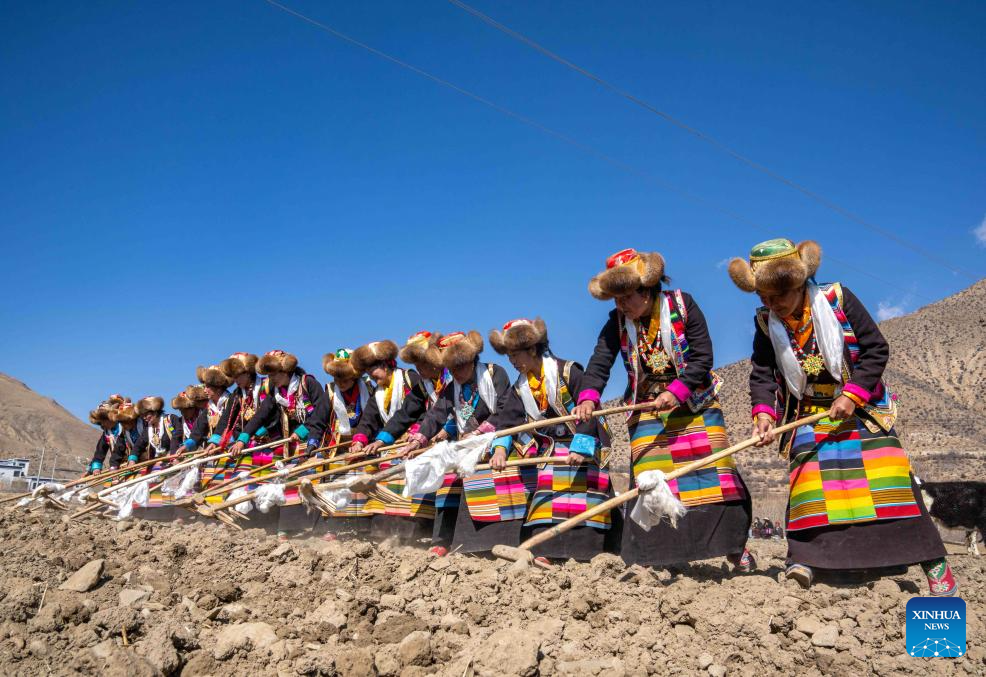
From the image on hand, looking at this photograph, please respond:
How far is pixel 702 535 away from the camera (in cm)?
475

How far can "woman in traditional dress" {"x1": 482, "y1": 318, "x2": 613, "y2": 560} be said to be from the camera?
5.49m

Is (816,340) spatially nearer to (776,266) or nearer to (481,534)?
(776,266)

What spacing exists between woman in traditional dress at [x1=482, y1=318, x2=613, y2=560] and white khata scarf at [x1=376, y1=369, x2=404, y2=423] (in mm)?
1915

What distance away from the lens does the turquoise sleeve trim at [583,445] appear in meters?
5.32

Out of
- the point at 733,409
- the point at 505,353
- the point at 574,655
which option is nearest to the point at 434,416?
the point at 505,353

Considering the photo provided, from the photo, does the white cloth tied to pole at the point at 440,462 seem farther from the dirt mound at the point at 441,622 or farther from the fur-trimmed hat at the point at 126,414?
the fur-trimmed hat at the point at 126,414

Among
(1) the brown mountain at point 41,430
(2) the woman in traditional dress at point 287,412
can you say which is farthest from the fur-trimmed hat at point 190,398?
(1) the brown mountain at point 41,430

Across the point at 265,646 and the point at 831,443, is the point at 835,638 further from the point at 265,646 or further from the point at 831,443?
the point at 265,646

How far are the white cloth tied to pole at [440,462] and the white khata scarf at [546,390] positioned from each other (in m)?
0.43

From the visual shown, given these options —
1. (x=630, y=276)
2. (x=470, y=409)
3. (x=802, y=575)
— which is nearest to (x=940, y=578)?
(x=802, y=575)

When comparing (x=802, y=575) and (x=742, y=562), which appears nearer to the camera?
(x=802, y=575)

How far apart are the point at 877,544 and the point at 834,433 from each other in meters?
0.61

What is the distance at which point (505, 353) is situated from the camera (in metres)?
6.02

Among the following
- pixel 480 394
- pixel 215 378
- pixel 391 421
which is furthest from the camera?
pixel 215 378
